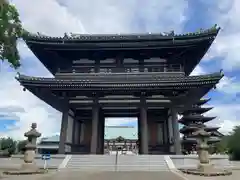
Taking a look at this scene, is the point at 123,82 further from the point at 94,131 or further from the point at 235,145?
the point at 235,145

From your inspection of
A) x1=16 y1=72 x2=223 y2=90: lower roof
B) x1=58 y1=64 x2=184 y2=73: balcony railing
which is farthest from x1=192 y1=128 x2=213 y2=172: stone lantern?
x1=58 y1=64 x2=184 y2=73: balcony railing

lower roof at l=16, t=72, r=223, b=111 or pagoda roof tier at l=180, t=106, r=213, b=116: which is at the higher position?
pagoda roof tier at l=180, t=106, r=213, b=116

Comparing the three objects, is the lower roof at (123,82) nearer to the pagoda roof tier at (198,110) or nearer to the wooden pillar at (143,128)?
the wooden pillar at (143,128)

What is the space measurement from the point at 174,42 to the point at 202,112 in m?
28.0

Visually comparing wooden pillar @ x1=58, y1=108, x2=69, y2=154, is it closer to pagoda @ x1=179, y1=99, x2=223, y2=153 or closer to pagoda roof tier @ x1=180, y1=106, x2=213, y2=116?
pagoda @ x1=179, y1=99, x2=223, y2=153

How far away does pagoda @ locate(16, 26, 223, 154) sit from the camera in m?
21.5

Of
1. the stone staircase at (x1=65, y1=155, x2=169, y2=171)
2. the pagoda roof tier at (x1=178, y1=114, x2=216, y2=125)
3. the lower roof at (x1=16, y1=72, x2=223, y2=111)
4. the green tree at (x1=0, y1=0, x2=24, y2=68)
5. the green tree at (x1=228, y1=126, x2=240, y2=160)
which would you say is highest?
the pagoda roof tier at (x1=178, y1=114, x2=216, y2=125)

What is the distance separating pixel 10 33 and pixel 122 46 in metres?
14.0

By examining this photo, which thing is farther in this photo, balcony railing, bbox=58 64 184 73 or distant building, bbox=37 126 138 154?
distant building, bbox=37 126 138 154

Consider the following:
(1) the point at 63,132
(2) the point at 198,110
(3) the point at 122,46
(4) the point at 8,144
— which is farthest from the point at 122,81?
(4) the point at 8,144

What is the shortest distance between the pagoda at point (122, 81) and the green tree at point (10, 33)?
11005 millimetres

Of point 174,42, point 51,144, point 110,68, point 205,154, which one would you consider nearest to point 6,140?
point 51,144

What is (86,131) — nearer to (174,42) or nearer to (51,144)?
(174,42)

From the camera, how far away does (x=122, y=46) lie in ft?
76.3
